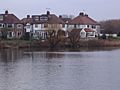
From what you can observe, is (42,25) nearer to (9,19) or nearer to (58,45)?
(9,19)

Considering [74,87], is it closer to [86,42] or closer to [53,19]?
[86,42]

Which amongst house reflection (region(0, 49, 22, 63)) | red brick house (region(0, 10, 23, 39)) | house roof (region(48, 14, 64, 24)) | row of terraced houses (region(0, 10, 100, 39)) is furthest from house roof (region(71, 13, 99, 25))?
house reflection (region(0, 49, 22, 63))

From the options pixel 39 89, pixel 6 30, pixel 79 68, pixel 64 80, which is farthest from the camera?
pixel 6 30

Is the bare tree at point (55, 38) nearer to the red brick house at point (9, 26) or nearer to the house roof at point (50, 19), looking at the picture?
the house roof at point (50, 19)

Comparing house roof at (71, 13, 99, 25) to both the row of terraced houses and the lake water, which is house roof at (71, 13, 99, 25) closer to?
the row of terraced houses

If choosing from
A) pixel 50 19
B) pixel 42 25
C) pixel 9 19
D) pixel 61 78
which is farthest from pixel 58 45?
pixel 61 78

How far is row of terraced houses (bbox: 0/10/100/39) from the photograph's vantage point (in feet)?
386

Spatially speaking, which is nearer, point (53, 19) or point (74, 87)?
point (74, 87)

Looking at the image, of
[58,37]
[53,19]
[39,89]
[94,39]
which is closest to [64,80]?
[39,89]

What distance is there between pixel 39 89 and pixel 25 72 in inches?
459

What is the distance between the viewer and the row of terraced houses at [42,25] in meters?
118

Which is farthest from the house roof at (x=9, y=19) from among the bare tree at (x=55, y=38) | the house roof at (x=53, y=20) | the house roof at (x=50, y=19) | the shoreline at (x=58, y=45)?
the bare tree at (x=55, y=38)

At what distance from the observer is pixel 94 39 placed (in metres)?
111

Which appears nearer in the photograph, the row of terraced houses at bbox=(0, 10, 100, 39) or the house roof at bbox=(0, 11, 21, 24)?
the row of terraced houses at bbox=(0, 10, 100, 39)
